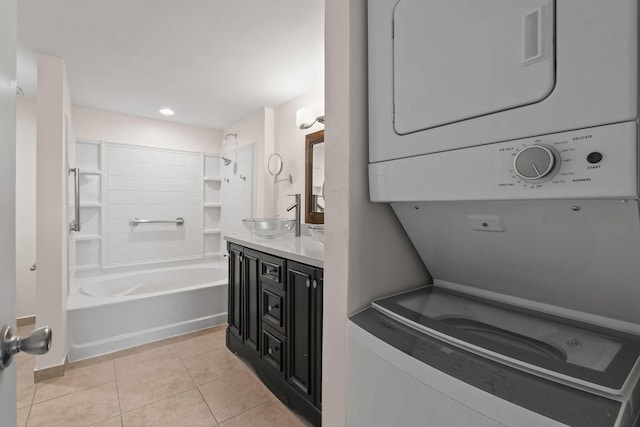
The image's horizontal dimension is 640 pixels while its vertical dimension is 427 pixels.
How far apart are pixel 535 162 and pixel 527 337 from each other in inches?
18.7

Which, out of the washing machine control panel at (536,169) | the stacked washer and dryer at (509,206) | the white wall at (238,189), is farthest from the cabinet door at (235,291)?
the washing machine control panel at (536,169)

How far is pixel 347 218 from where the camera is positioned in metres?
0.95

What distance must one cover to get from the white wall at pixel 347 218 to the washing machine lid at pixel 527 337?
112 mm

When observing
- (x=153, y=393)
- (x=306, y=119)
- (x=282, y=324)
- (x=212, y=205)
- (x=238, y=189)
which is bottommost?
(x=153, y=393)

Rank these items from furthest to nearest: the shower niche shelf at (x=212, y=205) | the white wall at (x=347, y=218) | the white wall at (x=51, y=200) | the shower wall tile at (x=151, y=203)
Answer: the shower niche shelf at (x=212, y=205) < the shower wall tile at (x=151, y=203) < the white wall at (x=51, y=200) < the white wall at (x=347, y=218)

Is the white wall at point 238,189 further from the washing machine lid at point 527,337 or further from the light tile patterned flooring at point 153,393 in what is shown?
the washing machine lid at point 527,337

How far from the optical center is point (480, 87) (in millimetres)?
675

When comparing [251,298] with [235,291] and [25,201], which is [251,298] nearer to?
[235,291]

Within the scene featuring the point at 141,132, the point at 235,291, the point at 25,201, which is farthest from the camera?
the point at 141,132

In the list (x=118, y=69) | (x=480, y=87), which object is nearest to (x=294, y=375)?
(x=480, y=87)

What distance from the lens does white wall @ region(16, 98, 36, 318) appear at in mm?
2914

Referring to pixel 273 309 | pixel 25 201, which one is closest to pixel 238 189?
pixel 25 201

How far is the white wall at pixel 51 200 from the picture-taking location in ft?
6.71

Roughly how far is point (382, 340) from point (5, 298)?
868 mm
